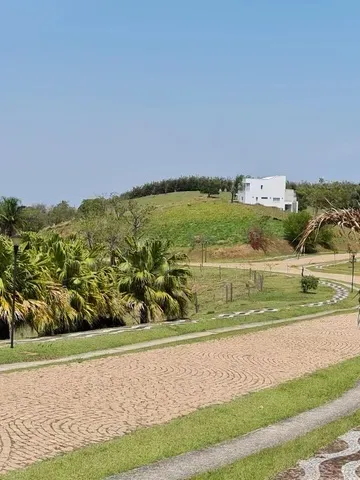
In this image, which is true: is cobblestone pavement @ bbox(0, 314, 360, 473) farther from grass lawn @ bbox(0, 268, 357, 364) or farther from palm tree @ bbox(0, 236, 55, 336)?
palm tree @ bbox(0, 236, 55, 336)

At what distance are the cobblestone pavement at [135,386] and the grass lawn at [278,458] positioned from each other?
2433 mm

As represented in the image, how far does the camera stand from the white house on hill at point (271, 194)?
385 feet

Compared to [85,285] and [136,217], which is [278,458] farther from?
[136,217]

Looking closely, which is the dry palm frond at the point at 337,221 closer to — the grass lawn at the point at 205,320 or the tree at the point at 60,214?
the grass lawn at the point at 205,320

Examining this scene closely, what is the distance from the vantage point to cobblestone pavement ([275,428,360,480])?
720 cm

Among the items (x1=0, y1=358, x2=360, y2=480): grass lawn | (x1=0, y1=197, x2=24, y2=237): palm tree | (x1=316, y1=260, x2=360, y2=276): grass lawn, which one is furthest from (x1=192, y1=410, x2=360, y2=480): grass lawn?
(x1=0, y1=197, x2=24, y2=237): palm tree

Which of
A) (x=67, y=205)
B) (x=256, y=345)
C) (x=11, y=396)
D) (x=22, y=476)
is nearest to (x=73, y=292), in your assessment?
(x=256, y=345)

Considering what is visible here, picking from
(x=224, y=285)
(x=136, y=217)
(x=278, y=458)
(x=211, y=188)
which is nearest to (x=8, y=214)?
(x=136, y=217)

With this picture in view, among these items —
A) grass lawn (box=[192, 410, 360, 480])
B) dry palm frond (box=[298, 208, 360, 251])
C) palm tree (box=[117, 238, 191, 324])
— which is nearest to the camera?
grass lawn (box=[192, 410, 360, 480])

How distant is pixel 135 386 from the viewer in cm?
1330

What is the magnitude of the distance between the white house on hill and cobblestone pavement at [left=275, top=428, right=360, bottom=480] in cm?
10913

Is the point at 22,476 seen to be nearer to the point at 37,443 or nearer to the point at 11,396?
the point at 37,443

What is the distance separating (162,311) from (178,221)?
70.3 meters

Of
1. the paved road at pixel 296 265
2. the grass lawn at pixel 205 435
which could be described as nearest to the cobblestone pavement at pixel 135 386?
the grass lawn at pixel 205 435
